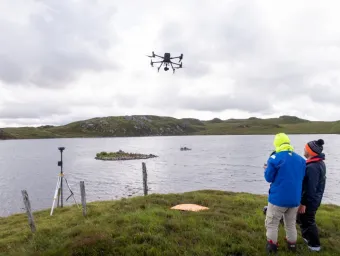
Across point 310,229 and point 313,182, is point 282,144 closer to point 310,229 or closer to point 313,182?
point 313,182

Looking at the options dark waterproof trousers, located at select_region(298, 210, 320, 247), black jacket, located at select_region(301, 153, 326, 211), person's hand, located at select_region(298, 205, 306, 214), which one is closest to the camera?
black jacket, located at select_region(301, 153, 326, 211)

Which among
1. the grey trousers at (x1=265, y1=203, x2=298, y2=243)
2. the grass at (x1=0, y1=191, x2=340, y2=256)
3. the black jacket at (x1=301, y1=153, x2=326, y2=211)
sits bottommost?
the grass at (x1=0, y1=191, x2=340, y2=256)

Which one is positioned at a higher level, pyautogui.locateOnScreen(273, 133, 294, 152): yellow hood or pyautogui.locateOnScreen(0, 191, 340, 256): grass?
pyautogui.locateOnScreen(273, 133, 294, 152): yellow hood

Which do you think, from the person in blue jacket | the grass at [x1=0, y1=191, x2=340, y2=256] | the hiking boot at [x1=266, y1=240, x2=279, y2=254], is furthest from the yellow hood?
the grass at [x1=0, y1=191, x2=340, y2=256]

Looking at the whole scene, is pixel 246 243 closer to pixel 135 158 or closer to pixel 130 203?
pixel 130 203

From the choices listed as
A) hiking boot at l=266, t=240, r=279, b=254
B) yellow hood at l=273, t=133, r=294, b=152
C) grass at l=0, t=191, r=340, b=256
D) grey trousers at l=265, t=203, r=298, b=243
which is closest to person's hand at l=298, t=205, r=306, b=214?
grey trousers at l=265, t=203, r=298, b=243

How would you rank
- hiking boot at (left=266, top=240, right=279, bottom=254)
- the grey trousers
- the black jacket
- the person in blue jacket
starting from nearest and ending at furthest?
the person in blue jacket, the grey trousers, hiking boot at (left=266, top=240, right=279, bottom=254), the black jacket

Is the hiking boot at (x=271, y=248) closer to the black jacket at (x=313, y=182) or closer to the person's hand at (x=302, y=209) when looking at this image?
the person's hand at (x=302, y=209)

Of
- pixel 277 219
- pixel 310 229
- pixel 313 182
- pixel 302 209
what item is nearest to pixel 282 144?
pixel 313 182

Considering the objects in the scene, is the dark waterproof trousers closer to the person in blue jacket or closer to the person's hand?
the person's hand

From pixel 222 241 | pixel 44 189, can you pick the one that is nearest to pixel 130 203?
pixel 222 241

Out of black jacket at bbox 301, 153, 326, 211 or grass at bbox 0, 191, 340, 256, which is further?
grass at bbox 0, 191, 340, 256

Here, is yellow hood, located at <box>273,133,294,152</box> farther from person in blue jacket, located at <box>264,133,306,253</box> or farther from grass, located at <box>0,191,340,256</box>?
grass, located at <box>0,191,340,256</box>
